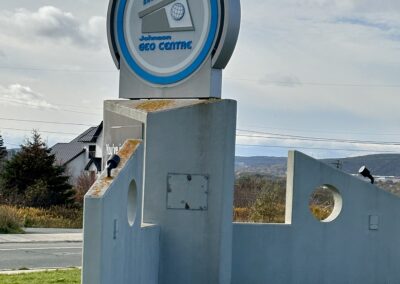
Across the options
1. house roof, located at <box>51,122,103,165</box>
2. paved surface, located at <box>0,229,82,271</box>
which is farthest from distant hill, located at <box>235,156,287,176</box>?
house roof, located at <box>51,122,103,165</box>

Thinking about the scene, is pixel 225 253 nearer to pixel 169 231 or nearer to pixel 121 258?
pixel 169 231

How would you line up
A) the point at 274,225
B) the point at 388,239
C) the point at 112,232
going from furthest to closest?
the point at 388,239 → the point at 274,225 → the point at 112,232

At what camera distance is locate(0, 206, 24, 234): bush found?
2475 centimetres

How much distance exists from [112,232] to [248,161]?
118ft

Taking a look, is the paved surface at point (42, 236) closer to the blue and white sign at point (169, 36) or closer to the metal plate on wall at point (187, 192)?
the blue and white sign at point (169, 36)

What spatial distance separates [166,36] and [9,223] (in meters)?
16.8

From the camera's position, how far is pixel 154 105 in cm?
991

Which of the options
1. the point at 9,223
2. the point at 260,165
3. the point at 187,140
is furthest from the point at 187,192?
the point at 260,165

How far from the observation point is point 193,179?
31.7ft

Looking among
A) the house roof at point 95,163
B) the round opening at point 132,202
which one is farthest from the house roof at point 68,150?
the round opening at point 132,202

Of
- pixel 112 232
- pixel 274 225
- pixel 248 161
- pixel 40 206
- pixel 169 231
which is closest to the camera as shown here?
pixel 112 232

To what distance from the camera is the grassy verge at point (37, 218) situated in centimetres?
2514

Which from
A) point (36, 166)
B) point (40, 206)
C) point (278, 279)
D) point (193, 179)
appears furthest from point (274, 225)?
point (36, 166)

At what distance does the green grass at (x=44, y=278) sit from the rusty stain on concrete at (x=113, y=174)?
4.18 m
